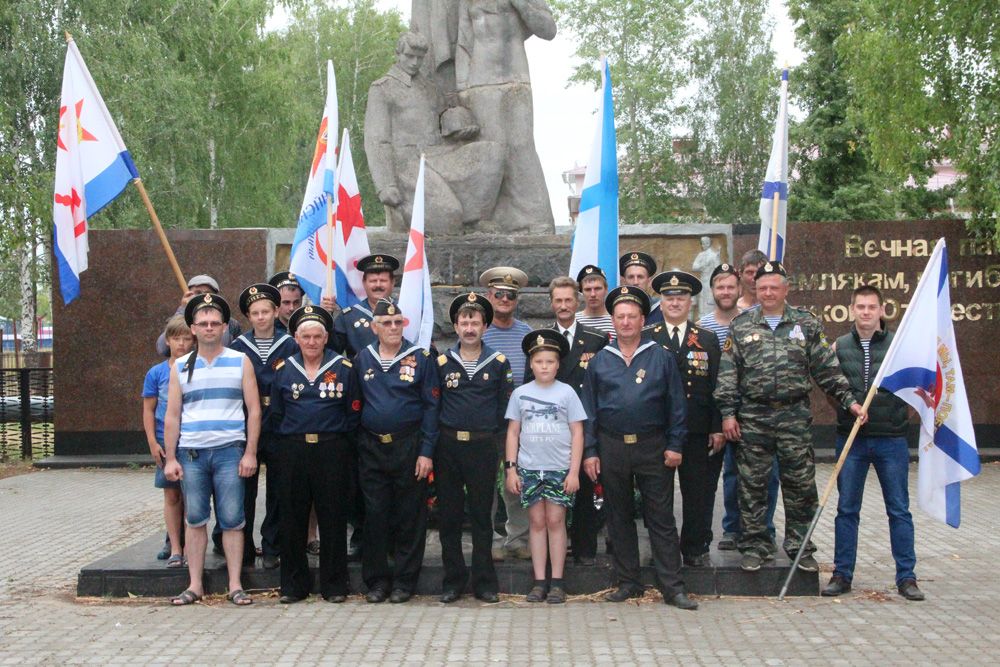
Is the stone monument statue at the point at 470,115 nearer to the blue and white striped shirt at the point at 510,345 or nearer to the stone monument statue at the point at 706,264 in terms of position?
the blue and white striped shirt at the point at 510,345

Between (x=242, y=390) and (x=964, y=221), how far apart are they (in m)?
9.73

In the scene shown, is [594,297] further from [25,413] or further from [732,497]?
[25,413]

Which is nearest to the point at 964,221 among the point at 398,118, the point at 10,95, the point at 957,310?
the point at 957,310

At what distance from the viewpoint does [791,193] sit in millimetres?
26859

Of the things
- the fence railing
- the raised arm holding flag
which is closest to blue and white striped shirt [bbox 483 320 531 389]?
the raised arm holding flag


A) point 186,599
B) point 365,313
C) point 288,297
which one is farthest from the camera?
point 288,297

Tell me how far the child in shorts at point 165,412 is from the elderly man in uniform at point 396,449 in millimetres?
1142

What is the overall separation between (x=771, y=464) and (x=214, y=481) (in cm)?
297

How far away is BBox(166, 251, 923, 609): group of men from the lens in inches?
241

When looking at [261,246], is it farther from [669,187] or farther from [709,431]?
[669,187]

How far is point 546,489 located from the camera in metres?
6.11

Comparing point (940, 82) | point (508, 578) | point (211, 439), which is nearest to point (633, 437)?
point (508, 578)

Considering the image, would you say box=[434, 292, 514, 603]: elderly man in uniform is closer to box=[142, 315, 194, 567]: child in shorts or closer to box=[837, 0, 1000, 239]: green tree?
box=[142, 315, 194, 567]: child in shorts

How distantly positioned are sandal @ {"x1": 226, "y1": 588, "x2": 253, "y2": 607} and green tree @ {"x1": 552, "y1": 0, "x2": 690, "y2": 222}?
98.9 ft
